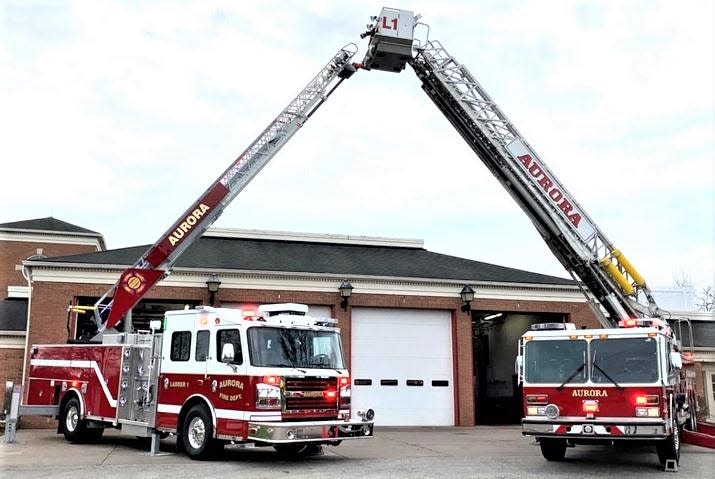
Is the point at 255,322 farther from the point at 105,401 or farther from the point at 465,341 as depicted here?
the point at 465,341

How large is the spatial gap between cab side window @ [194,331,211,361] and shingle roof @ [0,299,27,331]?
9.43 m

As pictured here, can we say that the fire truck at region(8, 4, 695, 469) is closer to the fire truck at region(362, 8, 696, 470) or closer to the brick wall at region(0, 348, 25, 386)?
the fire truck at region(362, 8, 696, 470)

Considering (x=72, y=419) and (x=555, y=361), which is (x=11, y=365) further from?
(x=555, y=361)

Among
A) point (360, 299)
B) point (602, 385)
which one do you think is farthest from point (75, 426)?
point (602, 385)

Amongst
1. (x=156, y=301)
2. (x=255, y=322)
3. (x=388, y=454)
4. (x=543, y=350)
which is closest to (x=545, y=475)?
(x=543, y=350)

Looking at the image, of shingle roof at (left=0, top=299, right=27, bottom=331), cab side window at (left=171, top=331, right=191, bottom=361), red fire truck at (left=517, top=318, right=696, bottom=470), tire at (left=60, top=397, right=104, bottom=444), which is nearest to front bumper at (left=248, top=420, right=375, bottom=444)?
cab side window at (left=171, top=331, right=191, bottom=361)

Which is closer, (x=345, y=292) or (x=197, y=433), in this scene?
(x=197, y=433)

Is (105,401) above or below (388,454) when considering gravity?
above

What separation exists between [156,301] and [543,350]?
40.0 ft

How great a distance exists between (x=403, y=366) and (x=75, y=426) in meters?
9.56

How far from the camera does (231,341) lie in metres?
11.8

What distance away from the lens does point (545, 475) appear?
33.9 ft

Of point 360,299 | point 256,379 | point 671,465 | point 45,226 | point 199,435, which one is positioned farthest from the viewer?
point 45,226

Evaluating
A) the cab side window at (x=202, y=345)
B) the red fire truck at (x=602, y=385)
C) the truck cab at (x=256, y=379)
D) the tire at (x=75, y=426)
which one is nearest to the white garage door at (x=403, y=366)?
the truck cab at (x=256, y=379)
